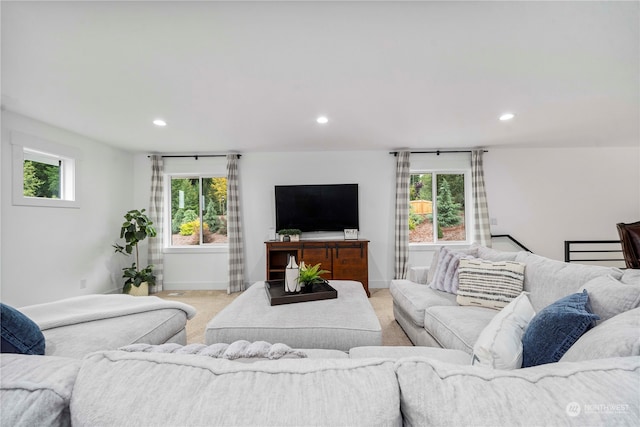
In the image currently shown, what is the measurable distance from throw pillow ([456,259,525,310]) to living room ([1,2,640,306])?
175 centimetres

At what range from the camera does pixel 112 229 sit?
435cm

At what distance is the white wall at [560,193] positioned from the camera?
15.3ft

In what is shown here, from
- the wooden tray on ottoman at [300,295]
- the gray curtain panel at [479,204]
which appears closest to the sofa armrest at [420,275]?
the wooden tray on ottoman at [300,295]

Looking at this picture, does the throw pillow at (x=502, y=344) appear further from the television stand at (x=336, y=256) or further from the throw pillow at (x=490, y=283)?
the television stand at (x=336, y=256)

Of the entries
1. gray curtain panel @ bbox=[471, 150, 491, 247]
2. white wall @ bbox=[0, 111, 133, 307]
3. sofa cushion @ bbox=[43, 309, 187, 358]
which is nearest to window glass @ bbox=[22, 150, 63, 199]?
white wall @ bbox=[0, 111, 133, 307]

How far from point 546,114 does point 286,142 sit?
3.35 metres

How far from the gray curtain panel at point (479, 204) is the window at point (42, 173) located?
20.1 ft

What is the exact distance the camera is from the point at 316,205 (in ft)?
15.1

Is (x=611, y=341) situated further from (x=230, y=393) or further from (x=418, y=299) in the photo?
(x=418, y=299)

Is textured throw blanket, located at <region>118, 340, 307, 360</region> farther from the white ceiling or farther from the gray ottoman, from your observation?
the white ceiling

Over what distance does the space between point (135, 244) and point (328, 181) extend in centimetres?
330

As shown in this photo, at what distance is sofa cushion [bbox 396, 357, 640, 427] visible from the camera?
1.54ft

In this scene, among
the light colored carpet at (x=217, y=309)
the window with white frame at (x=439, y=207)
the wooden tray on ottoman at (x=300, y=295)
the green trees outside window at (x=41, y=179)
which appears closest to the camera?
the wooden tray on ottoman at (x=300, y=295)

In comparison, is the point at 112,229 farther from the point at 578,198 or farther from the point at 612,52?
the point at 578,198
